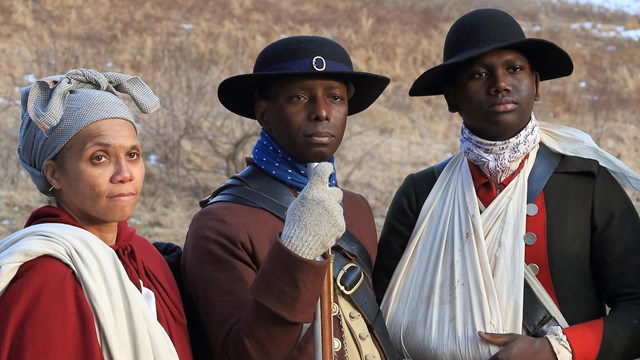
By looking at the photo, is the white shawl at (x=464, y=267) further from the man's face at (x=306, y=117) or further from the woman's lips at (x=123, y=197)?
the woman's lips at (x=123, y=197)

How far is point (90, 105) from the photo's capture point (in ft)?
9.02

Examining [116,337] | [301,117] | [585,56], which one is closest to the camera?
[116,337]

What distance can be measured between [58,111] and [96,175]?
0.22 metres

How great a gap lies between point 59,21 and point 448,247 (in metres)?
16.7

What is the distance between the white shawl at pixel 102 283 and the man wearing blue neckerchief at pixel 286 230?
300mm

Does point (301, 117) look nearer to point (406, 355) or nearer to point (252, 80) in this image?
point (252, 80)

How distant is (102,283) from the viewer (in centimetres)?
259

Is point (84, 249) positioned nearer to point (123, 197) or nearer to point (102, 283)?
point (102, 283)

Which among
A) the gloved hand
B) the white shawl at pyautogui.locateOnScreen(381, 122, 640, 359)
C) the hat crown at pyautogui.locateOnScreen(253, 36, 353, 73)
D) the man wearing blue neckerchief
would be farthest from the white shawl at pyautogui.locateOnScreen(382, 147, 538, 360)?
the gloved hand

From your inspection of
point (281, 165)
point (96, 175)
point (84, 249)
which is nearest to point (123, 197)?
point (96, 175)

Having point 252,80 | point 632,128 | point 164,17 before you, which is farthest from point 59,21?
point 252,80

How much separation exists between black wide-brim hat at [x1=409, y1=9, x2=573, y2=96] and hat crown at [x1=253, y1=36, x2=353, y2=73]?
468 millimetres

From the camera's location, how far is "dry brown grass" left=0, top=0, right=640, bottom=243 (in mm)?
13367

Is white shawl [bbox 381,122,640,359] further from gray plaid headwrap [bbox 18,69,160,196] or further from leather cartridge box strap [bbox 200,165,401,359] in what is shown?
gray plaid headwrap [bbox 18,69,160,196]
